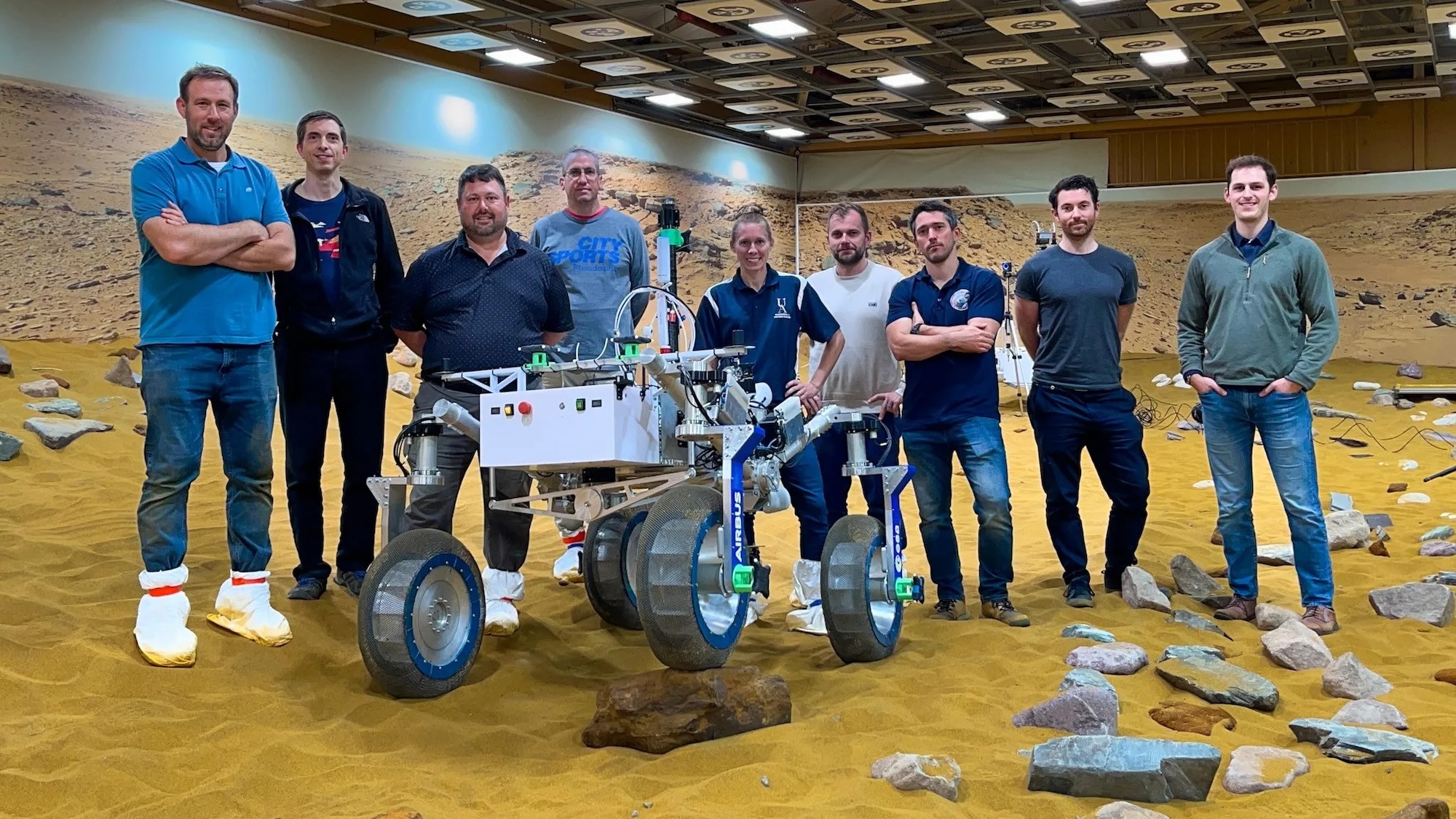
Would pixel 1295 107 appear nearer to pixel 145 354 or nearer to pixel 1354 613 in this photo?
pixel 1354 613

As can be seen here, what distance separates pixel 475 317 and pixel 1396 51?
10.6 m

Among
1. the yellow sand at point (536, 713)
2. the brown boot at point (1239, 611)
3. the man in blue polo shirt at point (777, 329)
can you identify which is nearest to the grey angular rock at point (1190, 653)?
the yellow sand at point (536, 713)

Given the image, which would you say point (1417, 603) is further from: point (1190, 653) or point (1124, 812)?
point (1124, 812)

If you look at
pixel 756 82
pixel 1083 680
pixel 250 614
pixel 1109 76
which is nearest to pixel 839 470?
pixel 1083 680

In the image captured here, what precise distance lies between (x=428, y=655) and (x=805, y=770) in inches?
51.3

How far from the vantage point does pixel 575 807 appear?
2.96 meters

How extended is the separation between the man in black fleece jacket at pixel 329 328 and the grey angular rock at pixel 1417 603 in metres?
3.92

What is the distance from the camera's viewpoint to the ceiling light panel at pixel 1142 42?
1088 centimetres

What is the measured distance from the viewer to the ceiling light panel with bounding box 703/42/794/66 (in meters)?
11.2

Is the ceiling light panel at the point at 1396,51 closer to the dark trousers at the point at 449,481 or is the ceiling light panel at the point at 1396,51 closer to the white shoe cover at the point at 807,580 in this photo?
the white shoe cover at the point at 807,580

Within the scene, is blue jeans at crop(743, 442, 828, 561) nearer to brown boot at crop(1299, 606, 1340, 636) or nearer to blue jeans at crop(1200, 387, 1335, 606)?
blue jeans at crop(1200, 387, 1335, 606)

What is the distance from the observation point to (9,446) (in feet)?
22.2

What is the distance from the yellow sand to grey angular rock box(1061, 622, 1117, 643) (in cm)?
7

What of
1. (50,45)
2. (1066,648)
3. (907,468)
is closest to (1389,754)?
(1066,648)
